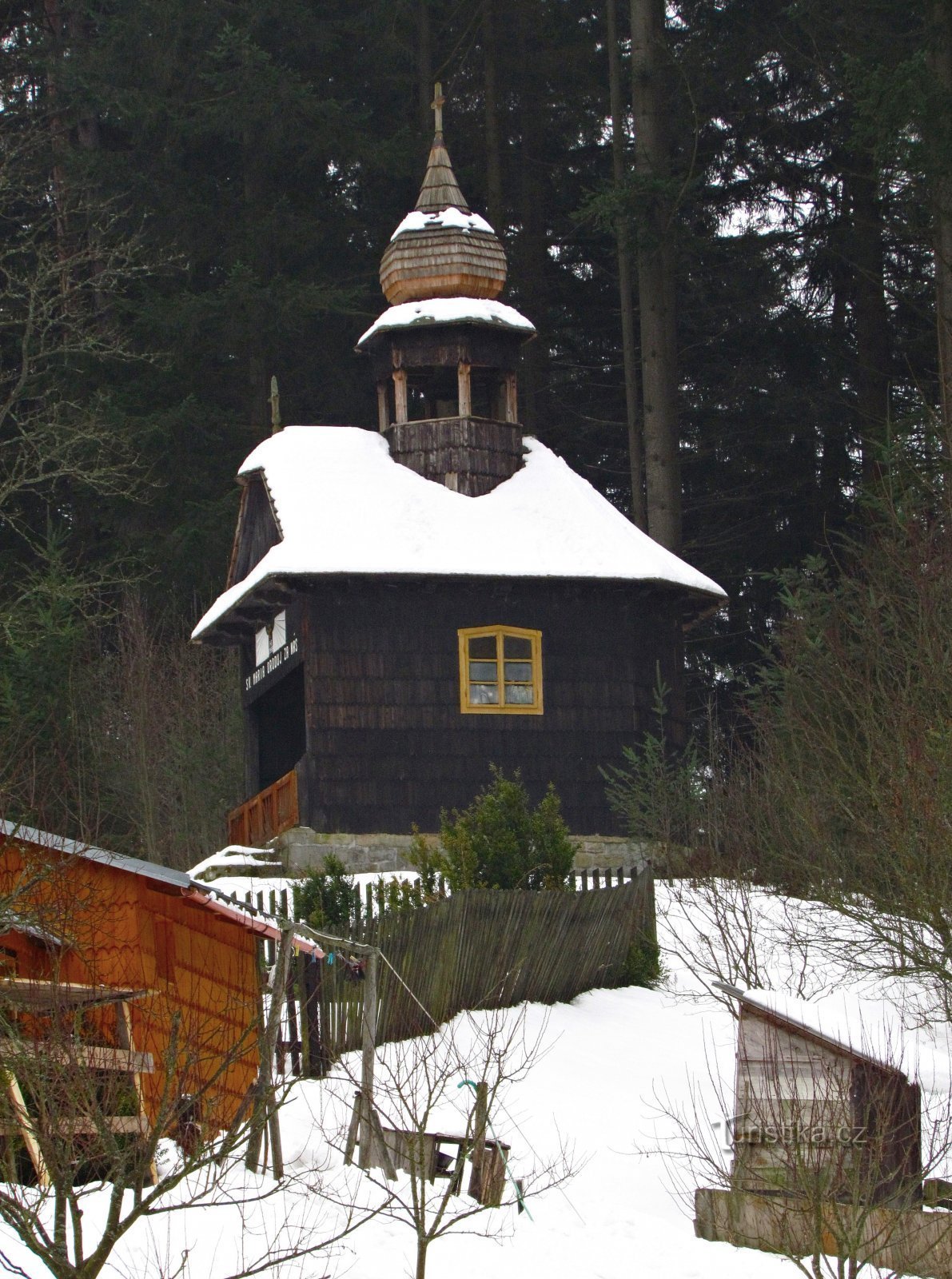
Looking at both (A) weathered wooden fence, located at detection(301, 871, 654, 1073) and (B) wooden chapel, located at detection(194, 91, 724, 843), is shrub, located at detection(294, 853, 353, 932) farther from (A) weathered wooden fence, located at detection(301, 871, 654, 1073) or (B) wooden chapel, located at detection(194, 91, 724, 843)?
(B) wooden chapel, located at detection(194, 91, 724, 843)

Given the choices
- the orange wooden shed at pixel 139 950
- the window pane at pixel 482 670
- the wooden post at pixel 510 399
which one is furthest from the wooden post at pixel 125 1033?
the wooden post at pixel 510 399

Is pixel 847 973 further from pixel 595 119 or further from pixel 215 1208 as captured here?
pixel 595 119

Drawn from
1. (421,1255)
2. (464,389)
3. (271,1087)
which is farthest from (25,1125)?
(464,389)

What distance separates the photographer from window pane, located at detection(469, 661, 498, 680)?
26.5 meters

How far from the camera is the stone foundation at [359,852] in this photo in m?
25.5

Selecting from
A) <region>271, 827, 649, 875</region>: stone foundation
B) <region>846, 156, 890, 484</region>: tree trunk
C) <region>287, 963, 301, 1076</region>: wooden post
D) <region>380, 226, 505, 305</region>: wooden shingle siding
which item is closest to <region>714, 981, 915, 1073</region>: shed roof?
<region>287, 963, 301, 1076</region>: wooden post

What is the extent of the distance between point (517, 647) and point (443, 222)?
22.7 ft

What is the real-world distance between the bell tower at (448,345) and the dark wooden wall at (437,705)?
2485mm

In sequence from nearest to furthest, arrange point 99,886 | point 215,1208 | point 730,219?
point 215,1208 → point 99,886 → point 730,219

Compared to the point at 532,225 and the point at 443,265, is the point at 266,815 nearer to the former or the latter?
the point at 443,265

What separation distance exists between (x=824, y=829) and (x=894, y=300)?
22542 mm

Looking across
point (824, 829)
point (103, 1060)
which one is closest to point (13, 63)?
point (824, 829)

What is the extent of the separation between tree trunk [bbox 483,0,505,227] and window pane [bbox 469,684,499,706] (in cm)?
1520

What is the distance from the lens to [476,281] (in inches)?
1177
